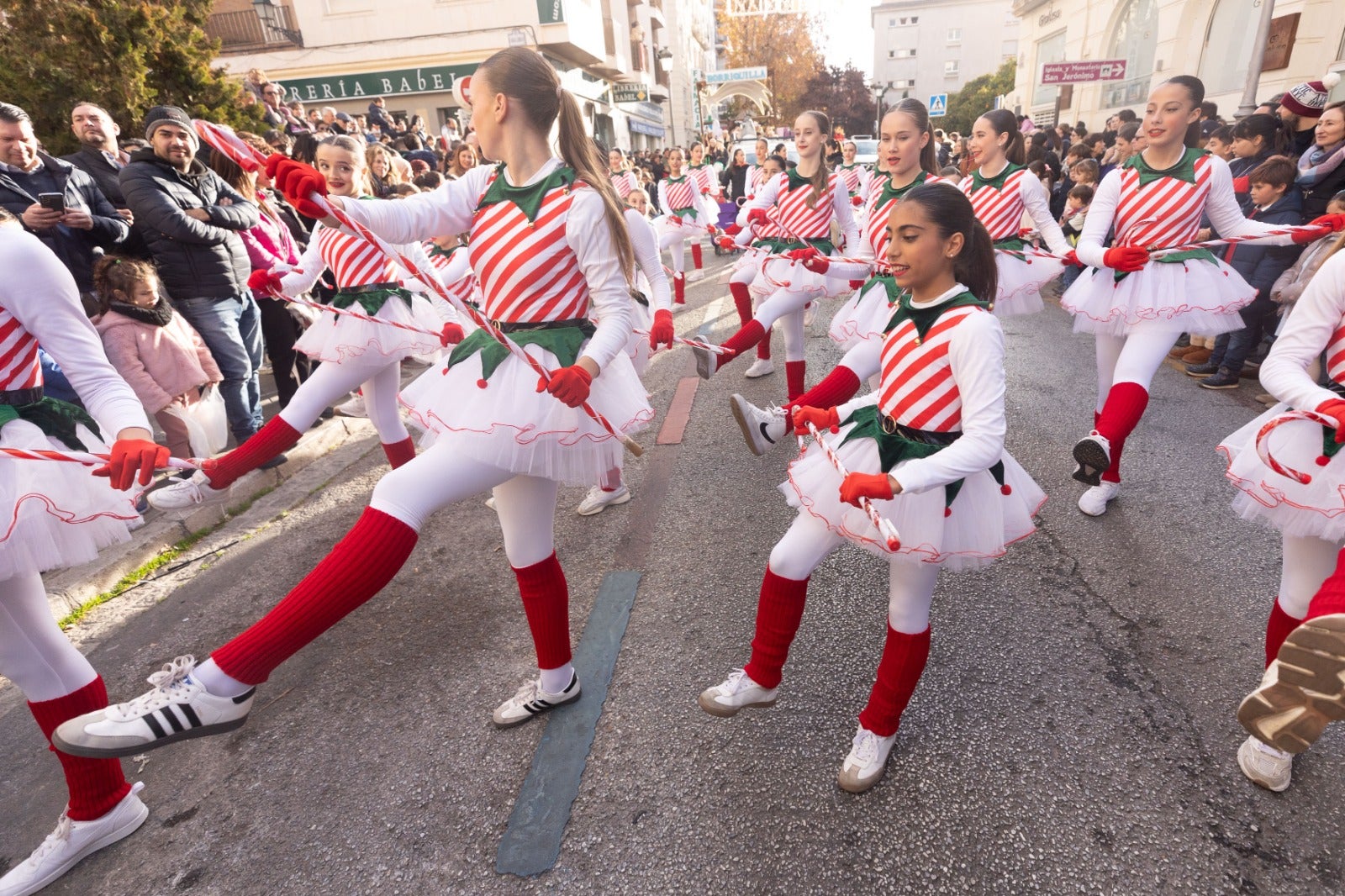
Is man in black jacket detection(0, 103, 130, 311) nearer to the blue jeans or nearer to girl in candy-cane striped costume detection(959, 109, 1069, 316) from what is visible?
the blue jeans

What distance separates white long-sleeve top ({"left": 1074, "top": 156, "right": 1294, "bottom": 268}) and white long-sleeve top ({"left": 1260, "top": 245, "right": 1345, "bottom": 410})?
1784 millimetres

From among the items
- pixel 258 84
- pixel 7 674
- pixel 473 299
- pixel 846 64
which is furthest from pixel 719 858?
pixel 846 64

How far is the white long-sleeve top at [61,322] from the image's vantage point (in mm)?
1862

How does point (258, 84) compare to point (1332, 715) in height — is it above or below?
above

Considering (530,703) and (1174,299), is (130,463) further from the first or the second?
(1174,299)

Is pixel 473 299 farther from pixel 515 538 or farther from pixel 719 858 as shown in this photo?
pixel 719 858

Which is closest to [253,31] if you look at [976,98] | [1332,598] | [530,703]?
[530,703]

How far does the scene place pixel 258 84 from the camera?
11.0m

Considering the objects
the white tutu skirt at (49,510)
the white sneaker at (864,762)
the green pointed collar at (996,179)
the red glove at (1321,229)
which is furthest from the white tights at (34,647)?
the red glove at (1321,229)

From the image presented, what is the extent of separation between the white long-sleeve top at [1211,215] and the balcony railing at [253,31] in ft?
93.6

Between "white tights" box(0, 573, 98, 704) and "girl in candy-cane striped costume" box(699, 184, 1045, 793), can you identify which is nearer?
"girl in candy-cane striped costume" box(699, 184, 1045, 793)

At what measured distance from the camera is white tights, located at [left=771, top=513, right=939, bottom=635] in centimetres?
213

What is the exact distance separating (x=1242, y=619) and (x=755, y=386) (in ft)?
13.5

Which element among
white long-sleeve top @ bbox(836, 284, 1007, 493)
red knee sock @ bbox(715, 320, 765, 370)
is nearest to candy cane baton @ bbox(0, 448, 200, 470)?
white long-sleeve top @ bbox(836, 284, 1007, 493)
